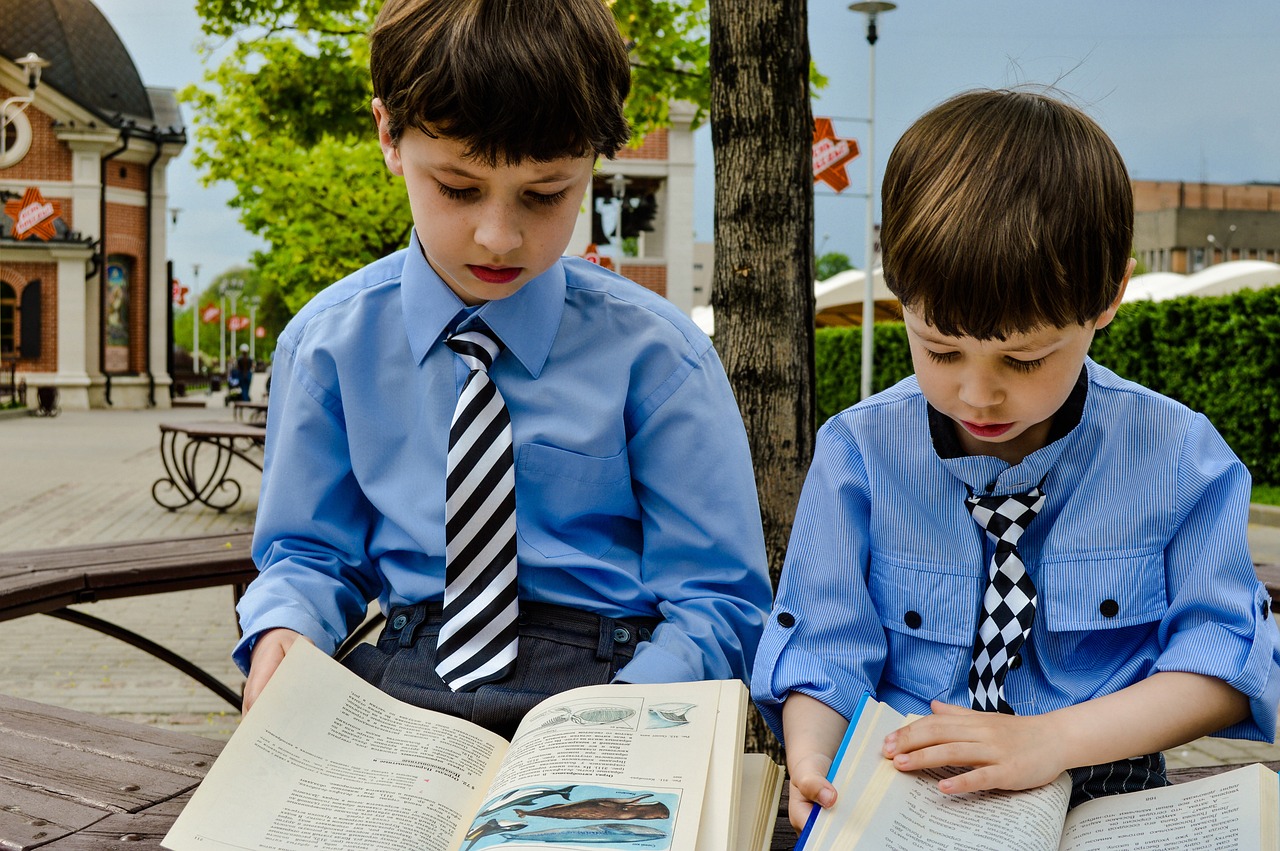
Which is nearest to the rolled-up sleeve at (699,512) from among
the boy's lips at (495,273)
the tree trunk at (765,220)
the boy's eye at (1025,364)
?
the boy's lips at (495,273)

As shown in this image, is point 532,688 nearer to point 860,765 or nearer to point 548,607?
point 548,607

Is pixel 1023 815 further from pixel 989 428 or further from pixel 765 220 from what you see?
pixel 765 220

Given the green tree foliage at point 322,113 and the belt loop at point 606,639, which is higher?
the green tree foliage at point 322,113

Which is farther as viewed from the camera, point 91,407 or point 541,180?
point 91,407

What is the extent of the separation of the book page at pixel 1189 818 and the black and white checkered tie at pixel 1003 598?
28 centimetres

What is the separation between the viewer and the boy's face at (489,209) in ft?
5.05

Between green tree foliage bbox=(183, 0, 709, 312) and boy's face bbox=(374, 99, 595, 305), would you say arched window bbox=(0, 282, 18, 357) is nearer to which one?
green tree foliage bbox=(183, 0, 709, 312)

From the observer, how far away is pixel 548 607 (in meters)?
1.74

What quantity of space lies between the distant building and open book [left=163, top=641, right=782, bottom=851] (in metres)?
79.0

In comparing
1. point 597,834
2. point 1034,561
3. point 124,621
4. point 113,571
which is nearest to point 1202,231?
point 124,621

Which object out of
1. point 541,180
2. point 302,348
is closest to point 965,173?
point 541,180

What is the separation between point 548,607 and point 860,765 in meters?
0.61

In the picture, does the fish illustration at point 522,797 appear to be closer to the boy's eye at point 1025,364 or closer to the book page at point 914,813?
the book page at point 914,813

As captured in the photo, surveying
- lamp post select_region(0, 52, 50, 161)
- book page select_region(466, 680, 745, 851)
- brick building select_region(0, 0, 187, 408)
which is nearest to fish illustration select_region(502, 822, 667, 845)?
book page select_region(466, 680, 745, 851)
